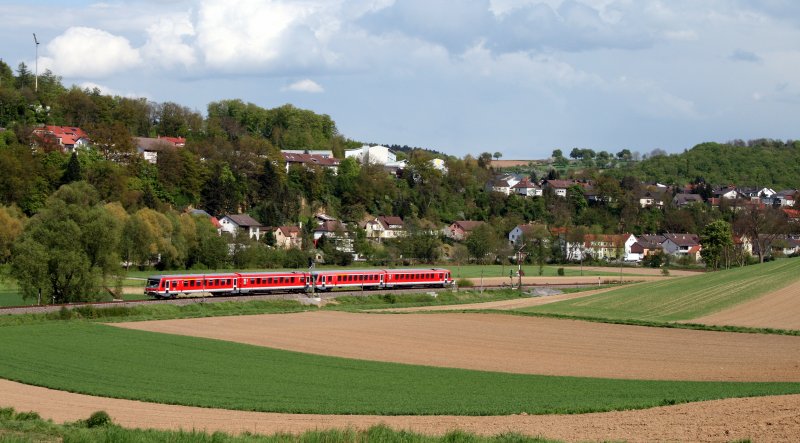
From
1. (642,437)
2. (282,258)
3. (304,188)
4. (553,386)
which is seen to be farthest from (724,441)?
(304,188)

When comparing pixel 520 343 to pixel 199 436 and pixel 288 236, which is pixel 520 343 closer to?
pixel 199 436

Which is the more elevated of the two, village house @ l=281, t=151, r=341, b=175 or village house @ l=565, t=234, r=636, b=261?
village house @ l=281, t=151, r=341, b=175

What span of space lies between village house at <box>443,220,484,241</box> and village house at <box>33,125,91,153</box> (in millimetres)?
49699

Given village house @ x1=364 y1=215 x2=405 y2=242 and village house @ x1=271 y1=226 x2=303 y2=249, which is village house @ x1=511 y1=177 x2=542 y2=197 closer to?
village house @ x1=364 y1=215 x2=405 y2=242

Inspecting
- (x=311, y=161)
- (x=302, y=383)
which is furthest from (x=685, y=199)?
(x=302, y=383)

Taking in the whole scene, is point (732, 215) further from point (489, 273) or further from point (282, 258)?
point (282, 258)

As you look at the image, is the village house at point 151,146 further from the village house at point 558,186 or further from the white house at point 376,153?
the village house at point 558,186

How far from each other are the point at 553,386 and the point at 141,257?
68233mm

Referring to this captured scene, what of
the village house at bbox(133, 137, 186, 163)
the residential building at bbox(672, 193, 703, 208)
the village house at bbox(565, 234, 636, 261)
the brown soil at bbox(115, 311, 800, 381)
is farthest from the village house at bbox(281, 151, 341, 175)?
the brown soil at bbox(115, 311, 800, 381)

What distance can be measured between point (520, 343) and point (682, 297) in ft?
71.0

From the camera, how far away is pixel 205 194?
5118 inches

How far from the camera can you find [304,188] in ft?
466

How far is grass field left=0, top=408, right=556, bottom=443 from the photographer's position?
20.4 meters

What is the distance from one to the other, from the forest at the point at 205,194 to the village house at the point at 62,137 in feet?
3.54
